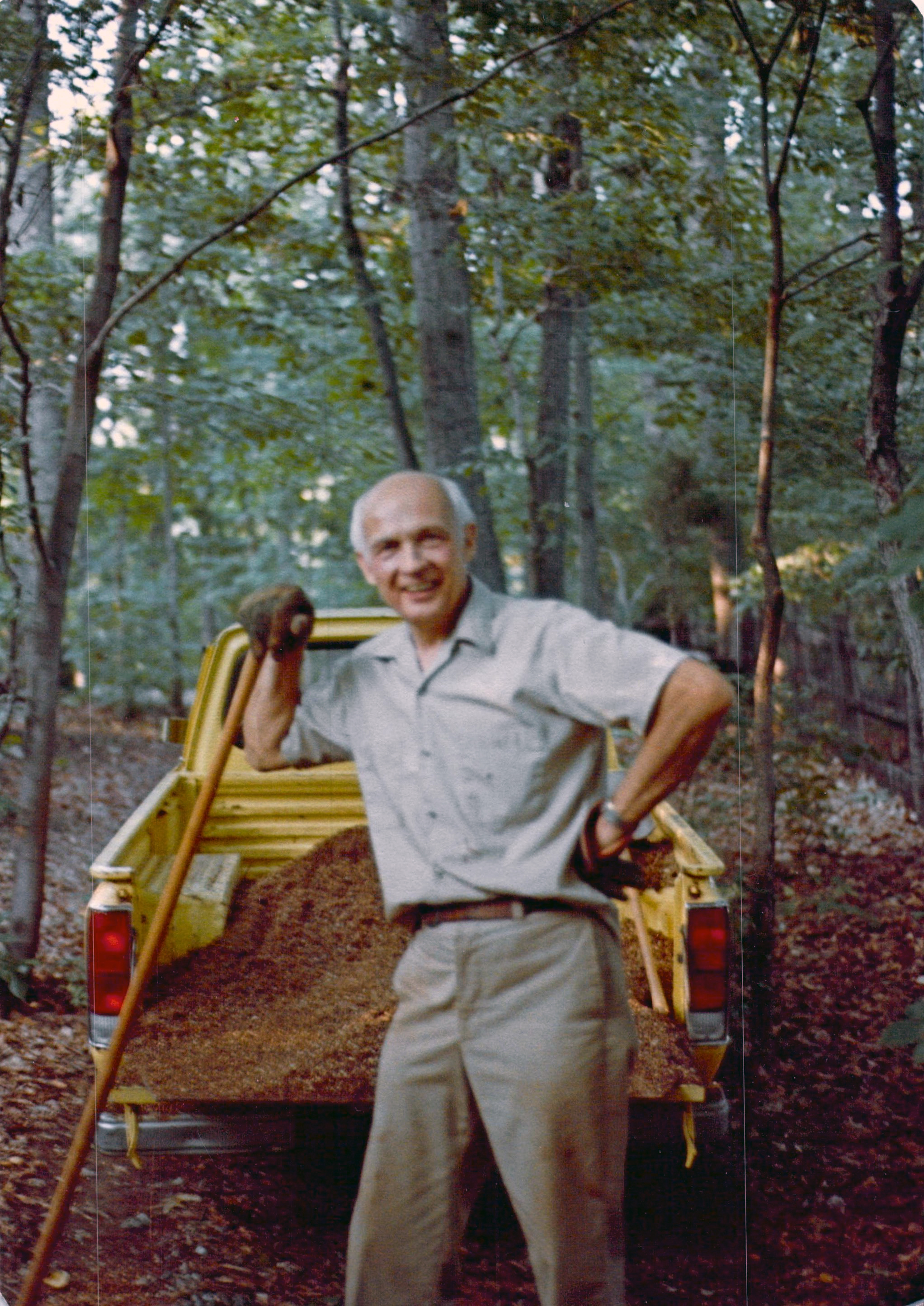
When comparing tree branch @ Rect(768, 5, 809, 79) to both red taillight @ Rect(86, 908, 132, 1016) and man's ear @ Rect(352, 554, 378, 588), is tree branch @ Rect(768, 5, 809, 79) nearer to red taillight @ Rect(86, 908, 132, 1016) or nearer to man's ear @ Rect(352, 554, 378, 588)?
man's ear @ Rect(352, 554, 378, 588)

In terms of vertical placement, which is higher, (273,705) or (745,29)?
(745,29)

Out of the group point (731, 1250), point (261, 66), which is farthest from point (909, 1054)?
point (261, 66)

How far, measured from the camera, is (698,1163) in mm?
2820

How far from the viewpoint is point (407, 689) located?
2.34 m

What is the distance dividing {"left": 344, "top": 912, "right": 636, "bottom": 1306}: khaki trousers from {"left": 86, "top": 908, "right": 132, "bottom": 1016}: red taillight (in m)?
0.68

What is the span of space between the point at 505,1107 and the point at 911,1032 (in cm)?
132

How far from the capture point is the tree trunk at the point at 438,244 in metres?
2.88

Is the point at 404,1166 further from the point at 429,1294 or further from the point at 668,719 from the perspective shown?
the point at 668,719

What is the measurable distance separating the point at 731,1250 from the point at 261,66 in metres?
3.11

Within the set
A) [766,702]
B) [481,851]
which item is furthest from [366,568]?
[766,702]

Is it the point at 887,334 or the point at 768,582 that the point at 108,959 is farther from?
the point at 887,334

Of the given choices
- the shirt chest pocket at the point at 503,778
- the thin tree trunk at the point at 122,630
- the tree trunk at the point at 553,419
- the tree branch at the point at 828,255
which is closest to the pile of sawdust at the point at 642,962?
the shirt chest pocket at the point at 503,778

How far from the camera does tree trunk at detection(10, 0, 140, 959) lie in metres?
2.97

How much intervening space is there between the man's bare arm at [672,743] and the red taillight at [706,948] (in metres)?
0.63
